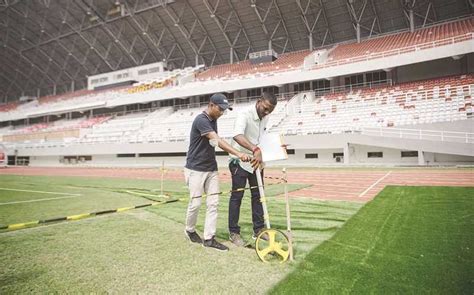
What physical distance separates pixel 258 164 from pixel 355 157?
22106 millimetres

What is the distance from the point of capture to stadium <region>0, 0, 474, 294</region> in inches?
141

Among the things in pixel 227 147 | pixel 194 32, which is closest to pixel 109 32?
pixel 194 32

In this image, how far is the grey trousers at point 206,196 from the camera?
4.40 metres

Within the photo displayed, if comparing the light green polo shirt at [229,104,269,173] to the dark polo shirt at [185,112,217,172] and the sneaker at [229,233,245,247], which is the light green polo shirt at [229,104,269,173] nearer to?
the dark polo shirt at [185,112,217,172]

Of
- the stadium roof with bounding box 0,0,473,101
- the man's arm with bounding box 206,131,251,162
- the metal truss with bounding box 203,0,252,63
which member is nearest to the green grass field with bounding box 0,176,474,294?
the man's arm with bounding box 206,131,251,162

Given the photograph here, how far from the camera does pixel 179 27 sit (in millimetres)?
38000

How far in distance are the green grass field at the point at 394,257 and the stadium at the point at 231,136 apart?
0.03m

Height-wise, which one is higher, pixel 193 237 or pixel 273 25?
pixel 273 25

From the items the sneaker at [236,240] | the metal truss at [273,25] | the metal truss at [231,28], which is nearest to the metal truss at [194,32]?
the metal truss at [231,28]

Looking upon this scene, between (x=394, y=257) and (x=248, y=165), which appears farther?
(x=248, y=165)

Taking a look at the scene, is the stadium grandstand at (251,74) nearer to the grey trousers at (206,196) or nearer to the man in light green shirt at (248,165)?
the man in light green shirt at (248,165)

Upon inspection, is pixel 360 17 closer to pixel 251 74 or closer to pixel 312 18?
pixel 312 18

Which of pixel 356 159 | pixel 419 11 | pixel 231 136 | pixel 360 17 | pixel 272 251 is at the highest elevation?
pixel 360 17

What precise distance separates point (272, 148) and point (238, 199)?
3.15 feet
